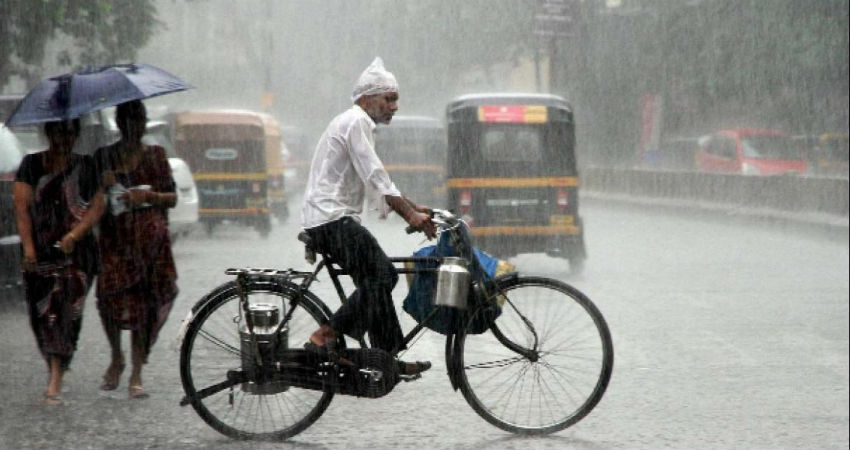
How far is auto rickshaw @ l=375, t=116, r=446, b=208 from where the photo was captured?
2564cm

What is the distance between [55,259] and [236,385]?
1.59 meters

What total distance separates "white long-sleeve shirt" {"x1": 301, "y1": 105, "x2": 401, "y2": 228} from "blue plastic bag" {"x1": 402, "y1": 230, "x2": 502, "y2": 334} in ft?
1.11

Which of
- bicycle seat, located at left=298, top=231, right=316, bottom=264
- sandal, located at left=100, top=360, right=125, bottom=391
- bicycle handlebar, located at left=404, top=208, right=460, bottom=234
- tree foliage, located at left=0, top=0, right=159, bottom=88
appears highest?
tree foliage, located at left=0, top=0, right=159, bottom=88

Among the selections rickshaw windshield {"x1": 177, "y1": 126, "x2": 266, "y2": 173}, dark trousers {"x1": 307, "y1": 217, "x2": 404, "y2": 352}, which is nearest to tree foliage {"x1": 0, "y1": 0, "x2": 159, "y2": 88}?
rickshaw windshield {"x1": 177, "y1": 126, "x2": 266, "y2": 173}

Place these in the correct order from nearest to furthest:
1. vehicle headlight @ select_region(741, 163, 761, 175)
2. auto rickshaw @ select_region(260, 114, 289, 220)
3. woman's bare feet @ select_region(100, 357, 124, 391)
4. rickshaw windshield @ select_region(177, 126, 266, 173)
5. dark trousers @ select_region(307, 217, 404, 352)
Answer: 1. dark trousers @ select_region(307, 217, 404, 352)
2. woman's bare feet @ select_region(100, 357, 124, 391)
3. rickshaw windshield @ select_region(177, 126, 266, 173)
4. auto rickshaw @ select_region(260, 114, 289, 220)
5. vehicle headlight @ select_region(741, 163, 761, 175)

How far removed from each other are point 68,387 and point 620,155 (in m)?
38.7

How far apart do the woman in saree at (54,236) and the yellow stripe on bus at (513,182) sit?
8.66 meters

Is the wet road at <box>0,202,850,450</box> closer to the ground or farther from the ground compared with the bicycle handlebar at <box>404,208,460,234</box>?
closer to the ground

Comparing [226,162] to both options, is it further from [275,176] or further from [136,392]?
[136,392]

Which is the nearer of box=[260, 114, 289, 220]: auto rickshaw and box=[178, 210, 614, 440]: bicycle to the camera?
box=[178, 210, 614, 440]: bicycle

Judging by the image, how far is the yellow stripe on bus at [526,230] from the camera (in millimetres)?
15023

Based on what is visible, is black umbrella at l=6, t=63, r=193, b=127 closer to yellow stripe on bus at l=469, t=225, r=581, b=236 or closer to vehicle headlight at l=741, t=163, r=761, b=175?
yellow stripe on bus at l=469, t=225, r=581, b=236

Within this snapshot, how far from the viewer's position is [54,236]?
692cm

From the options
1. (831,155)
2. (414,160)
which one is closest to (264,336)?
(414,160)
